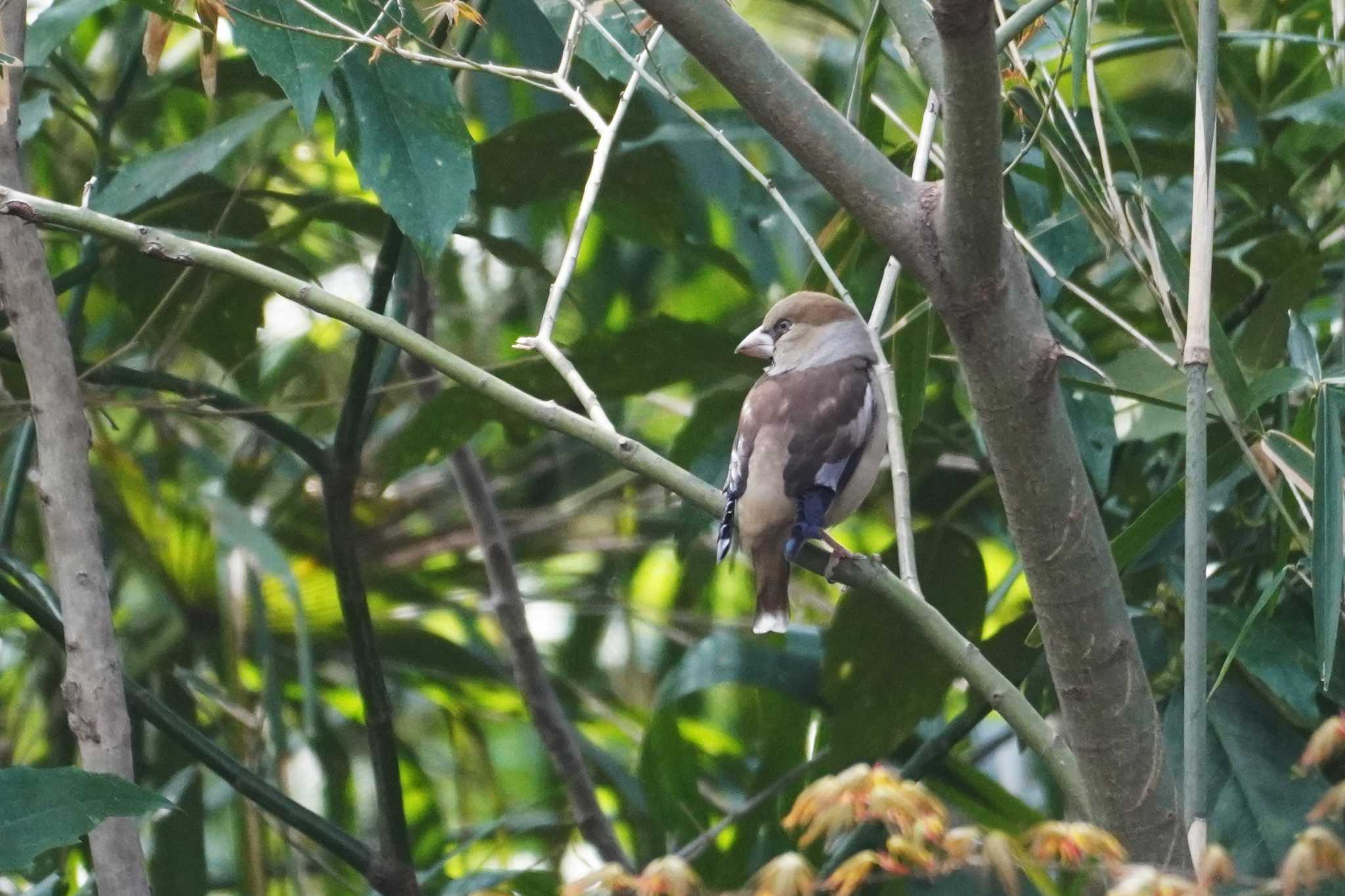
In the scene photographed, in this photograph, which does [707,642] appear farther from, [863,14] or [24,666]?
[24,666]

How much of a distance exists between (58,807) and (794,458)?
1723 millimetres

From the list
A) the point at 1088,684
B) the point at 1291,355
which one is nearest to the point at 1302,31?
the point at 1291,355

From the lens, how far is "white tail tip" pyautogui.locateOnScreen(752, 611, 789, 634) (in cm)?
352

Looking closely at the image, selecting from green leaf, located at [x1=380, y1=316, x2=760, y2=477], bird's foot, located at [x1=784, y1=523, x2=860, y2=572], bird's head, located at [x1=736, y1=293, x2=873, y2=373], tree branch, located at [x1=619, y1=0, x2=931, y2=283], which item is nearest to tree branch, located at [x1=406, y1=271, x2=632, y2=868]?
green leaf, located at [x1=380, y1=316, x2=760, y2=477]

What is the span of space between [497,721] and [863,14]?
272 centimetres

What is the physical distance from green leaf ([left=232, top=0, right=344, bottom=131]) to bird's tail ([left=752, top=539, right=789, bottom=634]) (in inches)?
54.7

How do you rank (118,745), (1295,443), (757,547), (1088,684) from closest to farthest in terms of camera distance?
1. (1088,684)
2. (118,745)
3. (1295,443)
4. (757,547)

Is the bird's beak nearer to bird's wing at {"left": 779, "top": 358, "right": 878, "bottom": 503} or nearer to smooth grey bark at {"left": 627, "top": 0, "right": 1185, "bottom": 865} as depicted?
bird's wing at {"left": 779, "top": 358, "right": 878, "bottom": 503}

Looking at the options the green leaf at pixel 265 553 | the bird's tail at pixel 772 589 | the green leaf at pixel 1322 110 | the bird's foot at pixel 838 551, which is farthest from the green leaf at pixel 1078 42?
the green leaf at pixel 265 553

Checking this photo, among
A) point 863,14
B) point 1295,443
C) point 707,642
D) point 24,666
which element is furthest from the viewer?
point 24,666

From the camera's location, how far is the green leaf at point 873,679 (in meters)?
3.75

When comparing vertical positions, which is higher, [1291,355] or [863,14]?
[863,14]

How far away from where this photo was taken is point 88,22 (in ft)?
16.4

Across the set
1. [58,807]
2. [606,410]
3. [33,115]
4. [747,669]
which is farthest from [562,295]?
[606,410]
